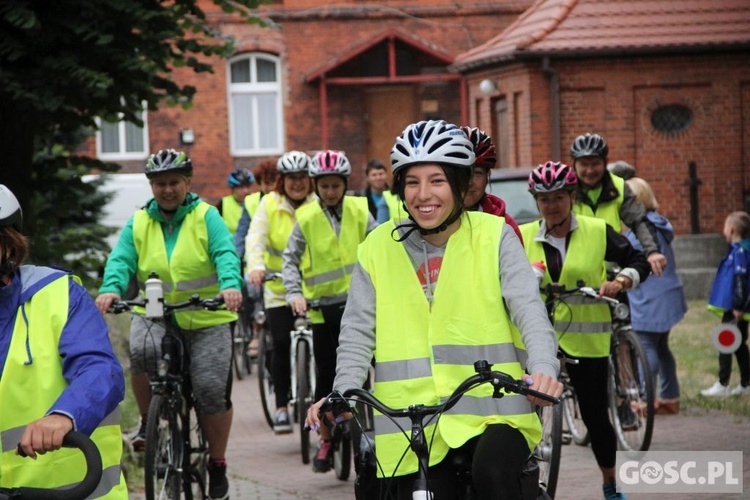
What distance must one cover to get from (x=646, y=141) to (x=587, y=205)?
55.1ft

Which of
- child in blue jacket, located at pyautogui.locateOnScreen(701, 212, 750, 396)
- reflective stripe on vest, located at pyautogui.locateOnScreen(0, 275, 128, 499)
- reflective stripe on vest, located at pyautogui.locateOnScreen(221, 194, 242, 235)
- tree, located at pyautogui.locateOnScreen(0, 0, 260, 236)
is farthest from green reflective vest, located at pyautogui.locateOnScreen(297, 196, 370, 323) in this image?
reflective stripe on vest, located at pyautogui.locateOnScreen(221, 194, 242, 235)

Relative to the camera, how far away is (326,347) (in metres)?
9.52

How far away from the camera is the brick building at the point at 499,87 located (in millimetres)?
25750

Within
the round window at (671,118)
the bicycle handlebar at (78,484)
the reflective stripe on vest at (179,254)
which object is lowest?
the bicycle handlebar at (78,484)

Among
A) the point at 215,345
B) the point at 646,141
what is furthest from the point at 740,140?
the point at 215,345

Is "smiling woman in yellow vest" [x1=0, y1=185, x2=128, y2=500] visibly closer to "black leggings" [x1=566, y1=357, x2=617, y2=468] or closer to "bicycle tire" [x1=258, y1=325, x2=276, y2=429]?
"black leggings" [x1=566, y1=357, x2=617, y2=468]

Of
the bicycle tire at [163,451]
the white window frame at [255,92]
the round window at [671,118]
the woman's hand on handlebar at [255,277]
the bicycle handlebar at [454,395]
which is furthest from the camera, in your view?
the white window frame at [255,92]

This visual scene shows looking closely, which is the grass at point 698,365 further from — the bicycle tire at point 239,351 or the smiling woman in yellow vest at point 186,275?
the smiling woman in yellow vest at point 186,275

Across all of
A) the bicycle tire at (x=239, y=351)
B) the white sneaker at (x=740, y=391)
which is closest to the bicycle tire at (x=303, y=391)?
the white sneaker at (x=740, y=391)

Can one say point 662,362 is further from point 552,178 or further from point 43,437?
point 43,437

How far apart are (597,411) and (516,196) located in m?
8.55

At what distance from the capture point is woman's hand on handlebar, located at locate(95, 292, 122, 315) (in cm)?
765

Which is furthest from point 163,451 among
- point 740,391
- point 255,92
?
point 255,92

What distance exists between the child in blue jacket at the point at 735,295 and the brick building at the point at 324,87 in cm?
2247
